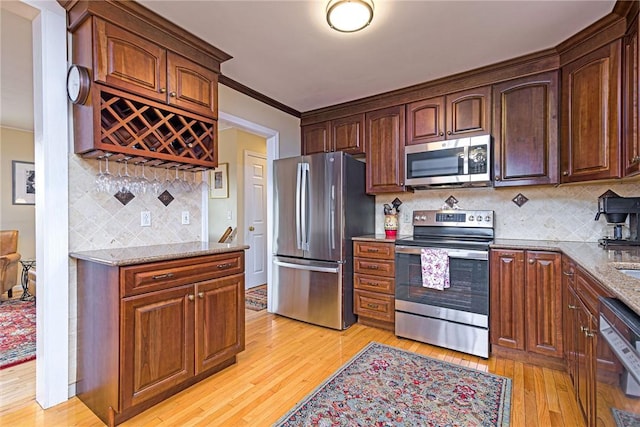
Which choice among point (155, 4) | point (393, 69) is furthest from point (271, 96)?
point (155, 4)

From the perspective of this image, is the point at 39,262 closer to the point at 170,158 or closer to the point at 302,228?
the point at 170,158

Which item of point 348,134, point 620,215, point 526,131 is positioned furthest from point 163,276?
point 620,215

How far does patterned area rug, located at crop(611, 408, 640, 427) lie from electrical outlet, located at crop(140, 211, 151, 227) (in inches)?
106

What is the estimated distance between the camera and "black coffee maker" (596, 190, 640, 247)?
2.22 m

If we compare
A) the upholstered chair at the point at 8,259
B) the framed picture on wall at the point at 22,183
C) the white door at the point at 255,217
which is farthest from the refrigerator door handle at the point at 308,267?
the framed picture on wall at the point at 22,183

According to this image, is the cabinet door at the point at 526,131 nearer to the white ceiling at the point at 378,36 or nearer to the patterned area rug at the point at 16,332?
the white ceiling at the point at 378,36

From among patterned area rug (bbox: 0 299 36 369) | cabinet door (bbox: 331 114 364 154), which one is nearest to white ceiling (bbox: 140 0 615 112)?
cabinet door (bbox: 331 114 364 154)

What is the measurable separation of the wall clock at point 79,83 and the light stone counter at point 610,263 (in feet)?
8.74

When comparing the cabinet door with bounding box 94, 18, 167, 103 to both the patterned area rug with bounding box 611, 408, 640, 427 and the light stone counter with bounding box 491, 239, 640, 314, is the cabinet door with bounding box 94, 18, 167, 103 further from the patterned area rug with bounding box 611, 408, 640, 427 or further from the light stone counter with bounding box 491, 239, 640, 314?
the patterned area rug with bounding box 611, 408, 640, 427

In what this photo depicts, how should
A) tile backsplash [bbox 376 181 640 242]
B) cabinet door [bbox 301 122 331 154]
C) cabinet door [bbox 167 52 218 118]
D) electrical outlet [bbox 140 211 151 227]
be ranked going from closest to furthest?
cabinet door [bbox 167 52 218 118]
electrical outlet [bbox 140 211 151 227]
tile backsplash [bbox 376 181 640 242]
cabinet door [bbox 301 122 331 154]

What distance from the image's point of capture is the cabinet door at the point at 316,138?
A: 151 inches

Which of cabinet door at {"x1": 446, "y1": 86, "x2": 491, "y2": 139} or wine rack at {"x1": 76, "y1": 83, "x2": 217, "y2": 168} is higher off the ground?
cabinet door at {"x1": 446, "y1": 86, "x2": 491, "y2": 139}

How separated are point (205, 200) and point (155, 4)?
4.77ft

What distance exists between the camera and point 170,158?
2.16 m
